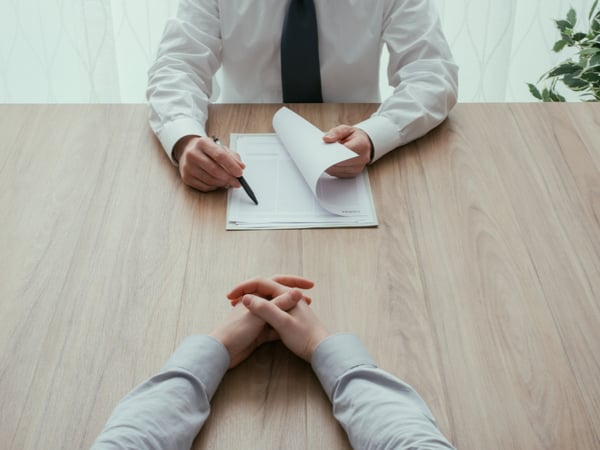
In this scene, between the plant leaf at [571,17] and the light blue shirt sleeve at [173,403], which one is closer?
the light blue shirt sleeve at [173,403]

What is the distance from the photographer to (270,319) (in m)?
1.06

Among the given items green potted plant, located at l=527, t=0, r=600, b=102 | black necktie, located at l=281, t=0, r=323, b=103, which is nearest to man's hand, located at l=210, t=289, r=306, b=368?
black necktie, located at l=281, t=0, r=323, b=103

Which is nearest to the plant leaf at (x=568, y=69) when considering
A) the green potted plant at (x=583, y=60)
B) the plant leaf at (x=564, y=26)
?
the green potted plant at (x=583, y=60)

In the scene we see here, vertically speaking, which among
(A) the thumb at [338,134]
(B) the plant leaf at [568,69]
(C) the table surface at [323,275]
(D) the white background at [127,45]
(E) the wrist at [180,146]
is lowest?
(D) the white background at [127,45]

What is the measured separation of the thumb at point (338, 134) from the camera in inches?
53.8

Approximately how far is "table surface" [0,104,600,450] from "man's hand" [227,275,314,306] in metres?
0.03

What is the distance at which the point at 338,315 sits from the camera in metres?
1.08

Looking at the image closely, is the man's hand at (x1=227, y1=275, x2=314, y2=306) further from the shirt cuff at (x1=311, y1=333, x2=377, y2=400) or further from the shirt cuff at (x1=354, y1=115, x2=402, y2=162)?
the shirt cuff at (x1=354, y1=115, x2=402, y2=162)

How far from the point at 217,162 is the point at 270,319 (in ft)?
1.23

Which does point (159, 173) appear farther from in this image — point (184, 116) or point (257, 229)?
point (257, 229)

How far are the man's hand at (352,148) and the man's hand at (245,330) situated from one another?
13.8 inches

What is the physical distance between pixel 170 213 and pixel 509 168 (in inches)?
26.3

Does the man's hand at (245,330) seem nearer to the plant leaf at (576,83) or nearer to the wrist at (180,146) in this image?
the wrist at (180,146)

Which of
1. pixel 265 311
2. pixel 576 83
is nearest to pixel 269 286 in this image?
pixel 265 311
